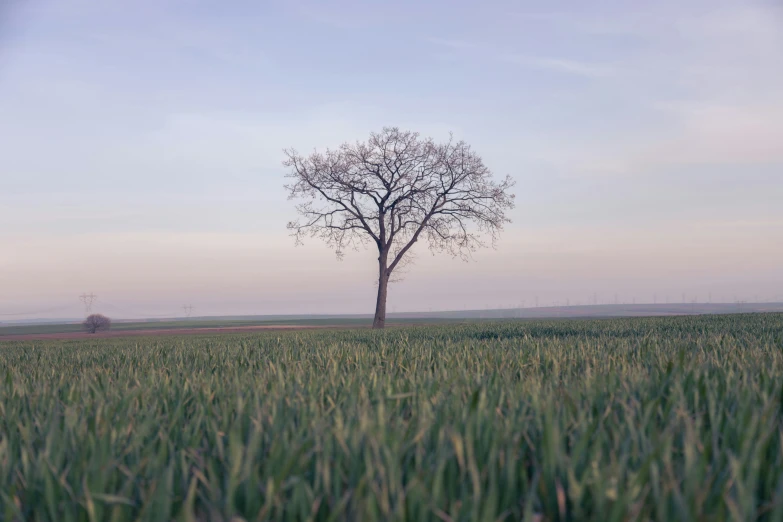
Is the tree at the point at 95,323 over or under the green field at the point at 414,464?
under

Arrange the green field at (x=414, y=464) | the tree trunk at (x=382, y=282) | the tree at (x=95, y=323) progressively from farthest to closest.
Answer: the tree at (x=95, y=323) < the tree trunk at (x=382, y=282) < the green field at (x=414, y=464)

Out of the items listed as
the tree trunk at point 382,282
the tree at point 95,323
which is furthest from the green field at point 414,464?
the tree at point 95,323

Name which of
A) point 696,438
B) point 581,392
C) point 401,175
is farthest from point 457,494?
point 401,175

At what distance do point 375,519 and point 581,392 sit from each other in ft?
6.08

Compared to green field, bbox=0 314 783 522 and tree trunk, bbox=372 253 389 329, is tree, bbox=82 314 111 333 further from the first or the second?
green field, bbox=0 314 783 522

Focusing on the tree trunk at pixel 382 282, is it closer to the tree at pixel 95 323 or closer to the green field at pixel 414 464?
the green field at pixel 414 464

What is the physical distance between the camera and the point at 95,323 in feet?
242

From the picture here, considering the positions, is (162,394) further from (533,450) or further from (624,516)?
(624,516)

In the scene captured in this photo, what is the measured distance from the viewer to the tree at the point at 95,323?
7356 centimetres

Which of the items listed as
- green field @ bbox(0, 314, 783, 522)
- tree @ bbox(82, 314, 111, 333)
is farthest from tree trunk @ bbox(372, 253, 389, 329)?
tree @ bbox(82, 314, 111, 333)

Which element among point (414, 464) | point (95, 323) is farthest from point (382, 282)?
point (95, 323)

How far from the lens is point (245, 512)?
1.50m

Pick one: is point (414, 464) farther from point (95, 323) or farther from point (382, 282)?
point (95, 323)

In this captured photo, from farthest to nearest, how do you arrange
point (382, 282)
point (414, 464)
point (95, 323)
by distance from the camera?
point (95, 323) → point (382, 282) → point (414, 464)
